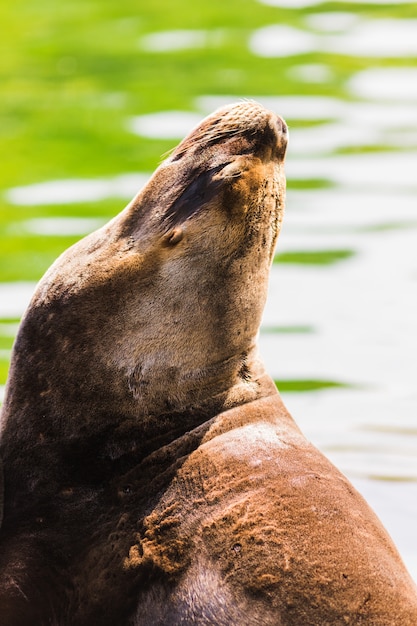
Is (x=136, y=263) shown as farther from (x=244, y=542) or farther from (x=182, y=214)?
(x=244, y=542)

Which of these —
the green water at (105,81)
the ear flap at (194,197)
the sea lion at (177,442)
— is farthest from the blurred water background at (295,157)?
the ear flap at (194,197)

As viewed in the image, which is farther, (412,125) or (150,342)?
(412,125)

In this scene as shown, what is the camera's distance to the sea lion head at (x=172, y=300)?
353 centimetres

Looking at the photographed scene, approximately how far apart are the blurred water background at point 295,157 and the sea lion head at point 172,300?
1.12 meters

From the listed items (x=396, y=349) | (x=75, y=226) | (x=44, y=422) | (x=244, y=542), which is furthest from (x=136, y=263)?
(x=75, y=226)

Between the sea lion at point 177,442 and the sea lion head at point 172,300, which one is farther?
the sea lion head at point 172,300

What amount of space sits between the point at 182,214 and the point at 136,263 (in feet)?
0.57

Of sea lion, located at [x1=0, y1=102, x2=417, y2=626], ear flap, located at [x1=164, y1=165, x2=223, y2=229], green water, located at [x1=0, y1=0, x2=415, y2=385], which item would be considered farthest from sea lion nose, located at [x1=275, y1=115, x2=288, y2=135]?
green water, located at [x1=0, y1=0, x2=415, y2=385]

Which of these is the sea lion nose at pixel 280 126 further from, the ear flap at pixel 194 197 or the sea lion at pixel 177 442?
the ear flap at pixel 194 197

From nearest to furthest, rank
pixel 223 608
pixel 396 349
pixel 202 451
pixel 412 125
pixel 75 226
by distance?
pixel 223 608 → pixel 202 451 → pixel 396 349 → pixel 75 226 → pixel 412 125

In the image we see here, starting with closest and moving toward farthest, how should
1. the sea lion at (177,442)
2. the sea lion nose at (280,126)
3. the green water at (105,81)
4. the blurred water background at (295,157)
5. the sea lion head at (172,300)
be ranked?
the sea lion at (177,442) < the sea lion head at (172,300) < the sea lion nose at (280,126) < the blurred water background at (295,157) < the green water at (105,81)

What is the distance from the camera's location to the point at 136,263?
141 inches

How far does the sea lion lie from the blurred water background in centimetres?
103

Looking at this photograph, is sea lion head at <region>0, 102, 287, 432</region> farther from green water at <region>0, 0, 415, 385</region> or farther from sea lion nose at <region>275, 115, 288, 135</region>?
green water at <region>0, 0, 415, 385</region>
